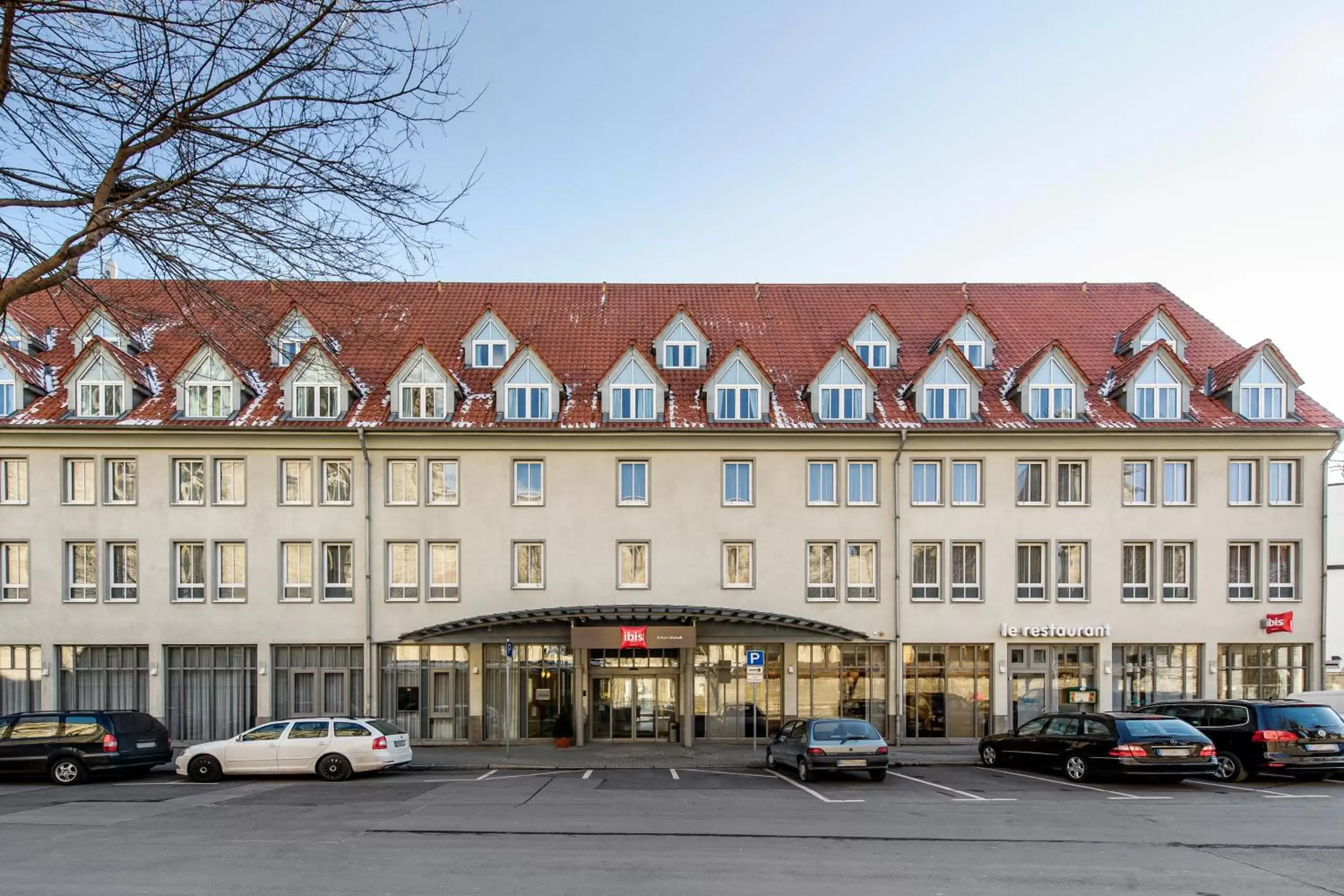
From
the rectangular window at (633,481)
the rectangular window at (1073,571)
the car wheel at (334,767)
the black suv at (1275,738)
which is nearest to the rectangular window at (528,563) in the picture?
the rectangular window at (633,481)

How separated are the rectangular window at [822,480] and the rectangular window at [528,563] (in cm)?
792

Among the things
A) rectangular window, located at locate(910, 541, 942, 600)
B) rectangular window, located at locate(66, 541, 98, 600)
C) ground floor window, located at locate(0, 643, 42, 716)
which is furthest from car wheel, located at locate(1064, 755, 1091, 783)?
ground floor window, located at locate(0, 643, 42, 716)

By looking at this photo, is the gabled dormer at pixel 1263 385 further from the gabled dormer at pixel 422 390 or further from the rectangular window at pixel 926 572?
the gabled dormer at pixel 422 390

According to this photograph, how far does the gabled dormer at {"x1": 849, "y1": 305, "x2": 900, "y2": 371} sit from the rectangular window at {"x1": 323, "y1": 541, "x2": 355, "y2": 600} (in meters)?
16.5

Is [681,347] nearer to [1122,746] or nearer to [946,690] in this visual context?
[946,690]

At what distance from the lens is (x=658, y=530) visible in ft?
84.0

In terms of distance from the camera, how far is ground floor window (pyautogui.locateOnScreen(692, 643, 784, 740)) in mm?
25688

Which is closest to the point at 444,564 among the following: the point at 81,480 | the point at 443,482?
the point at 443,482

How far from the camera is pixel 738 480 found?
85.1 feet

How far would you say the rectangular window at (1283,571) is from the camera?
25.9m

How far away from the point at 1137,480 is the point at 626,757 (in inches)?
653

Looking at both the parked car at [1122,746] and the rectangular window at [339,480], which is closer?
the parked car at [1122,746]

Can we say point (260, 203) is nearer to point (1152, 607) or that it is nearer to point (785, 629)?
point (785, 629)

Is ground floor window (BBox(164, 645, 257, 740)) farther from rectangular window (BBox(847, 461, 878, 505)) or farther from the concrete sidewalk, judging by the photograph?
rectangular window (BBox(847, 461, 878, 505))
